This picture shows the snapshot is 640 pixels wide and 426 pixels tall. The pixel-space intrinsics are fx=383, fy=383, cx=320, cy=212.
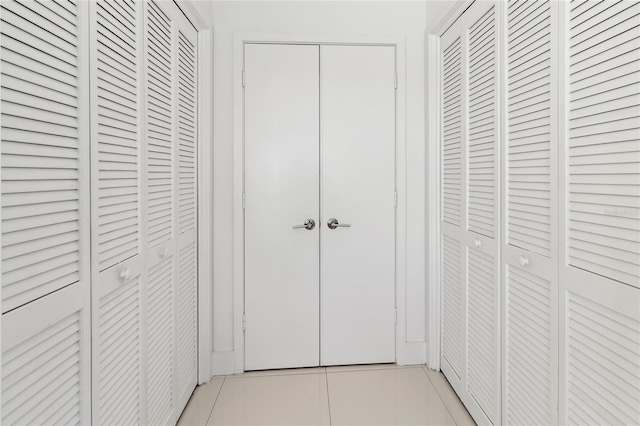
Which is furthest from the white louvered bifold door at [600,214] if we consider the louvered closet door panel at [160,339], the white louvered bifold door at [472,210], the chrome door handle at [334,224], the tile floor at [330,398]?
the louvered closet door panel at [160,339]

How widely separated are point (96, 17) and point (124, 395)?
1244mm

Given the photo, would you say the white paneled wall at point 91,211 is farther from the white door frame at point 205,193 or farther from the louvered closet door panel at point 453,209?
the louvered closet door panel at point 453,209

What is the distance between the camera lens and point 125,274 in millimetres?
1310

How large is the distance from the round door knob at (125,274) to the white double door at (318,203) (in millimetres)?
1042

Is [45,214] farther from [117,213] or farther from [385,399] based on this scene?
[385,399]

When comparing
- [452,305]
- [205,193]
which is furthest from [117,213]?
[452,305]

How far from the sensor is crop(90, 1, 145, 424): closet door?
1.16m

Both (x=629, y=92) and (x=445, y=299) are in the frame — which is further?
(x=445, y=299)

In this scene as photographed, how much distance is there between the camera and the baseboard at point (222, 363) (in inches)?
92.4

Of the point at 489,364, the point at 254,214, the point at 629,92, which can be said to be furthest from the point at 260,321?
the point at 629,92

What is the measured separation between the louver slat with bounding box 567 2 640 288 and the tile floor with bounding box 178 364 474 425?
1192 millimetres

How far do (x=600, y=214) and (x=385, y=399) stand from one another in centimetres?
146

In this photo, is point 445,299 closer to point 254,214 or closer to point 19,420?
→ point 254,214

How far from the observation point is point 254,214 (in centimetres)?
235
